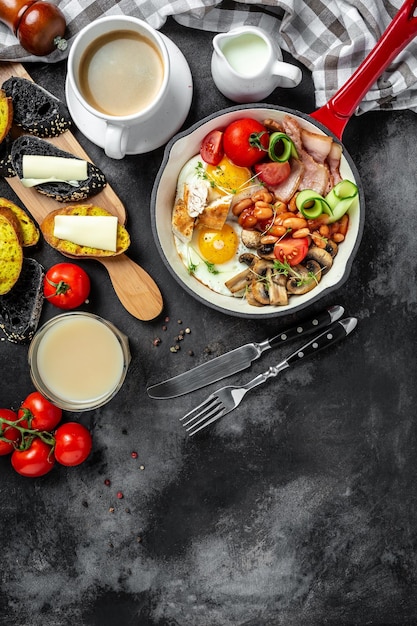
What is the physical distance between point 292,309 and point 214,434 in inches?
24.5

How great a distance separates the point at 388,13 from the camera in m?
2.16

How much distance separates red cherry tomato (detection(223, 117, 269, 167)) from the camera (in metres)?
1.99

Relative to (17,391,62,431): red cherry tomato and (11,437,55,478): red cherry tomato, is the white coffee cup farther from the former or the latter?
(11,437,55,478): red cherry tomato

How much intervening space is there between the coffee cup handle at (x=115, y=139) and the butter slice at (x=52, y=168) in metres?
0.24

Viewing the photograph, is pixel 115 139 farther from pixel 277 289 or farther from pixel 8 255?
pixel 277 289

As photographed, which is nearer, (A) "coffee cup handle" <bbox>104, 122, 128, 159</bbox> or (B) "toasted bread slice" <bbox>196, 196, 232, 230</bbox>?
(A) "coffee cup handle" <bbox>104, 122, 128, 159</bbox>

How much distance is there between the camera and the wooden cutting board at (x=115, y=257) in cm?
221

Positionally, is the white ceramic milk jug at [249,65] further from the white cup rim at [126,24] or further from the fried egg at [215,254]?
the fried egg at [215,254]

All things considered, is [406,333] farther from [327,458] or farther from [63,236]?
[63,236]

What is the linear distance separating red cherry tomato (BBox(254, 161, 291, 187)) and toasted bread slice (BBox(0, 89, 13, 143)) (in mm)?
885

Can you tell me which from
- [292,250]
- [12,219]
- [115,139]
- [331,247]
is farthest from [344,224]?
[12,219]

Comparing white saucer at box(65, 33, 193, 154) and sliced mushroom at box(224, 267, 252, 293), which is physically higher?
white saucer at box(65, 33, 193, 154)

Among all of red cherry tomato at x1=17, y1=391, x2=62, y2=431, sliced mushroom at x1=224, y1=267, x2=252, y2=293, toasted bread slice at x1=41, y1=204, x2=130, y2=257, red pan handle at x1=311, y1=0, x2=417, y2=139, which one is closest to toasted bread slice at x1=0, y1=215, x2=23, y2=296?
toasted bread slice at x1=41, y1=204, x2=130, y2=257

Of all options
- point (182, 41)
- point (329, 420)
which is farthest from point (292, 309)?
point (182, 41)
